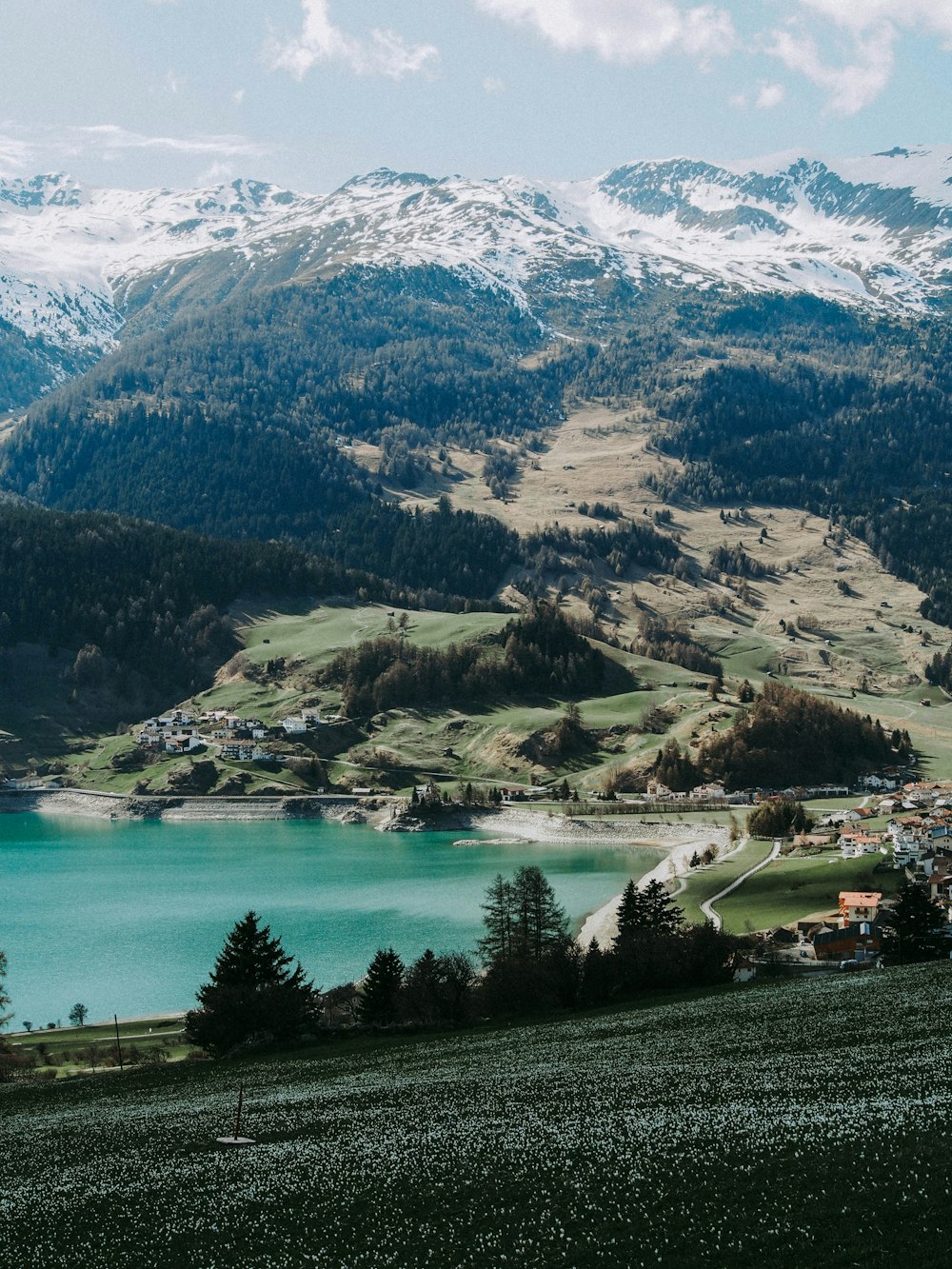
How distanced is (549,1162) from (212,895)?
89.8 meters

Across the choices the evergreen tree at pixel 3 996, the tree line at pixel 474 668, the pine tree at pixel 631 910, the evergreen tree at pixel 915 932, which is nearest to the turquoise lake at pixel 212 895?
the evergreen tree at pixel 3 996

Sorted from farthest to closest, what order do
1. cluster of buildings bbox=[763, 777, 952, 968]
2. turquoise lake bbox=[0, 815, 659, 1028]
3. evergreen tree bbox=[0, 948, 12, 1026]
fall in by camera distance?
turquoise lake bbox=[0, 815, 659, 1028] → cluster of buildings bbox=[763, 777, 952, 968] → evergreen tree bbox=[0, 948, 12, 1026]

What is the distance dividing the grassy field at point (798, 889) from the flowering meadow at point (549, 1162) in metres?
43.0

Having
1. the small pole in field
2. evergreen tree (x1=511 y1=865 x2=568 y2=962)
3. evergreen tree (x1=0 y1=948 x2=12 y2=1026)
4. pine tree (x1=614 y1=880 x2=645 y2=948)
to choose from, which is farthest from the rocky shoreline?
the small pole in field

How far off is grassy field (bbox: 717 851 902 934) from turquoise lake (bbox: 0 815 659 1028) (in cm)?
1316

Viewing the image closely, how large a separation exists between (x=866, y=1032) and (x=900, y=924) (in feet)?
92.5

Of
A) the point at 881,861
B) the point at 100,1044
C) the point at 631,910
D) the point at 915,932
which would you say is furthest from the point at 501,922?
the point at 881,861

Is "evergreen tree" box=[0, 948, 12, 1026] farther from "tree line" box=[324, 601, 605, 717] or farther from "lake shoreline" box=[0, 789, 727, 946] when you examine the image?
"tree line" box=[324, 601, 605, 717]

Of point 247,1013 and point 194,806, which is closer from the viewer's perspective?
point 247,1013

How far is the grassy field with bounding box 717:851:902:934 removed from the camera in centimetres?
7450

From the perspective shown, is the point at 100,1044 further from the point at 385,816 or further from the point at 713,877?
the point at 385,816

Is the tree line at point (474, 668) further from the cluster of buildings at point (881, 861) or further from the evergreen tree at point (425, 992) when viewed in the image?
the evergreen tree at point (425, 992)

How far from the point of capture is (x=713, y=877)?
94438 millimetres

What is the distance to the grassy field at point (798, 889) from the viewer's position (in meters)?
74.5
